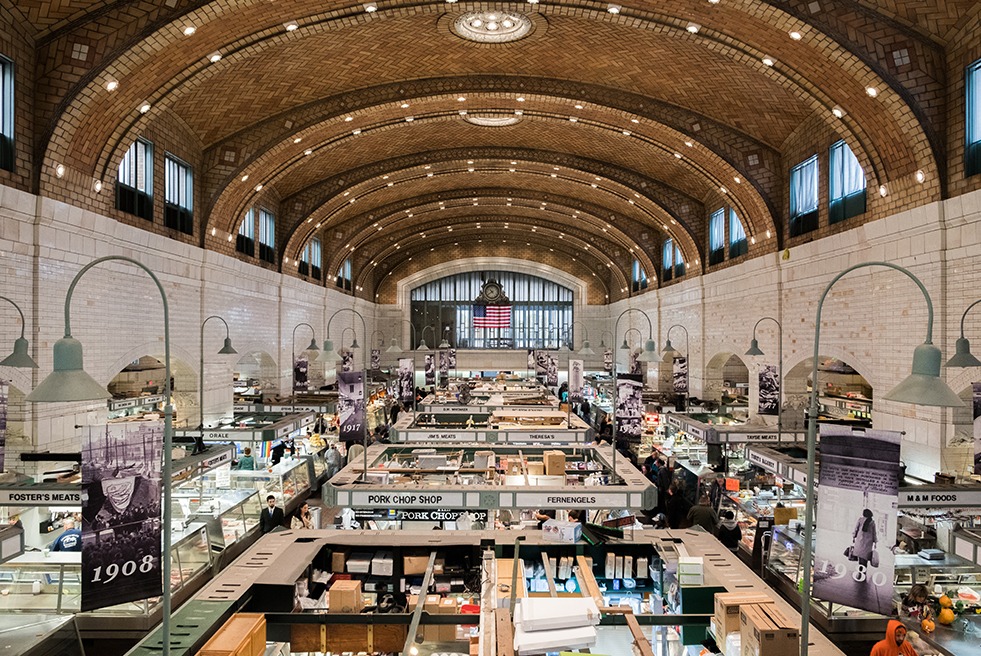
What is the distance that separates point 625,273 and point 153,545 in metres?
31.3

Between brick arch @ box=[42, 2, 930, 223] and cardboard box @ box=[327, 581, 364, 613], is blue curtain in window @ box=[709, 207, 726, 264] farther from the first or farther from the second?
cardboard box @ box=[327, 581, 364, 613]

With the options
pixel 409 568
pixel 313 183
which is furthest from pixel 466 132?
pixel 409 568

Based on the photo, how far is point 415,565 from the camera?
6.99 metres

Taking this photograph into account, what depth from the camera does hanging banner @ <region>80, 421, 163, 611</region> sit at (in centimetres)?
537

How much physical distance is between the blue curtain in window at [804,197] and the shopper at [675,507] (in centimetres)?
702

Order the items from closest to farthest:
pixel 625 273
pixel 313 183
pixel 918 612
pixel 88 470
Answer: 1. pixel 88 470
2. pixel 918 612
3. pixel 313 183
4. pixel 625 273

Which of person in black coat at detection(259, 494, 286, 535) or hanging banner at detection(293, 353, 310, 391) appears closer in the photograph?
person in black coat at detection(259, 494, 286, 535)

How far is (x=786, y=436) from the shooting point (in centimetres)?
1345

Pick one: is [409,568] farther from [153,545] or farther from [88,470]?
[88,470]

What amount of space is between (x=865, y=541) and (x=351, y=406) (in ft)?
30.2

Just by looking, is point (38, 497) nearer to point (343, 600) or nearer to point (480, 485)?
point (343, 600)

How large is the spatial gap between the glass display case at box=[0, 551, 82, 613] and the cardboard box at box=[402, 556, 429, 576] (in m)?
3.23

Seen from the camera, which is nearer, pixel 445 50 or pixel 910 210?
pixel 910 210

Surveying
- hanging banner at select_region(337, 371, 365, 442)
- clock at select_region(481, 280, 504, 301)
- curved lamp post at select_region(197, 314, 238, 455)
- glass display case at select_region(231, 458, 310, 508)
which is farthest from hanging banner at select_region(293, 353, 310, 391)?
clock at select_region(481, 280, 504, 301)
